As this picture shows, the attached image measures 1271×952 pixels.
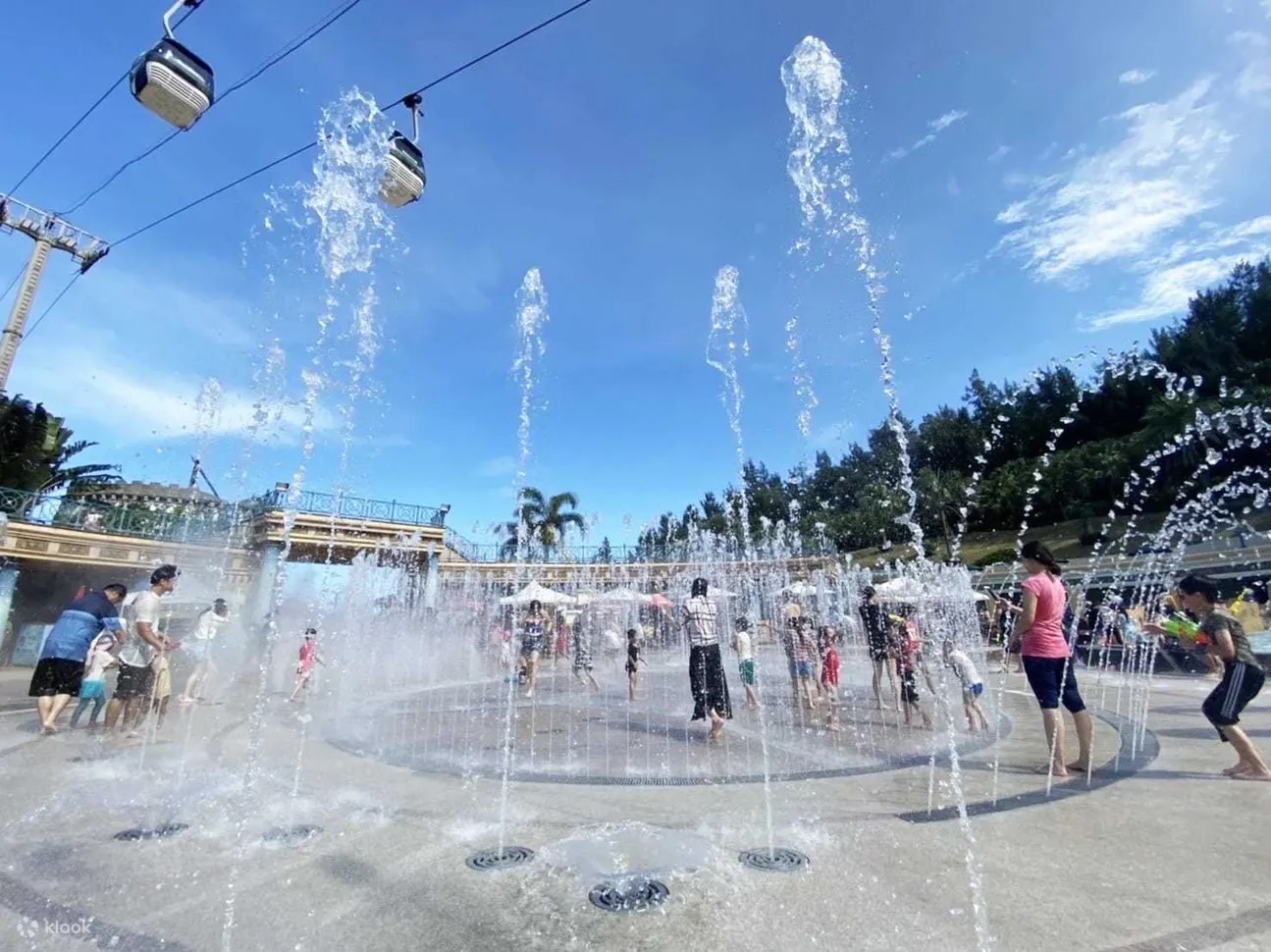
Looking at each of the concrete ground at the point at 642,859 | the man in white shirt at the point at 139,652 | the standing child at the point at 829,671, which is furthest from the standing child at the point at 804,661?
the man in white shirt at the point at 139,652

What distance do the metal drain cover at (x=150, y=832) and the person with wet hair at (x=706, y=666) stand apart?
4.55 metres

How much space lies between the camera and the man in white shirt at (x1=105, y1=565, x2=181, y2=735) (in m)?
7.00

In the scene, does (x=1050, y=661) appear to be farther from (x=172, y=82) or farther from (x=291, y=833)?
(x=172, y=82)

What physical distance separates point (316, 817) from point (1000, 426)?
252ft

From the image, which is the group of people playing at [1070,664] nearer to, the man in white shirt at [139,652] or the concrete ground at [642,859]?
the concrete ground at [642,859]

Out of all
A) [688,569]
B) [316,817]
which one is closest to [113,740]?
[316,817]

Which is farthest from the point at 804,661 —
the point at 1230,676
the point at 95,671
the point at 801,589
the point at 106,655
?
the point at 801,589

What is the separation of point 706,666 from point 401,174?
6.00 metres

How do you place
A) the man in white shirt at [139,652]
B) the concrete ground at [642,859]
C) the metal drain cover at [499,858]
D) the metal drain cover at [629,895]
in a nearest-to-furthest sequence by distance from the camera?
1. the concrete ground at [642,859]
2. the metal drain cover at [629,895]
3. the metal drain cover at [499,858]
4. the man in white shirt at [139,652]

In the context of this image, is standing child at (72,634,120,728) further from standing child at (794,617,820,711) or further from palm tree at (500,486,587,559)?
palm tree at (500,486,587,559)

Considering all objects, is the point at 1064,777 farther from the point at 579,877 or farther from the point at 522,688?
the point at 522,688

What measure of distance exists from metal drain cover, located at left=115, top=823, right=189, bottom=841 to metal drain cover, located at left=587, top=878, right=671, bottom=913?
2805mm

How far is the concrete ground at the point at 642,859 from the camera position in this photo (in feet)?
8.84

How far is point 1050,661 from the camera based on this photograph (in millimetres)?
5297
